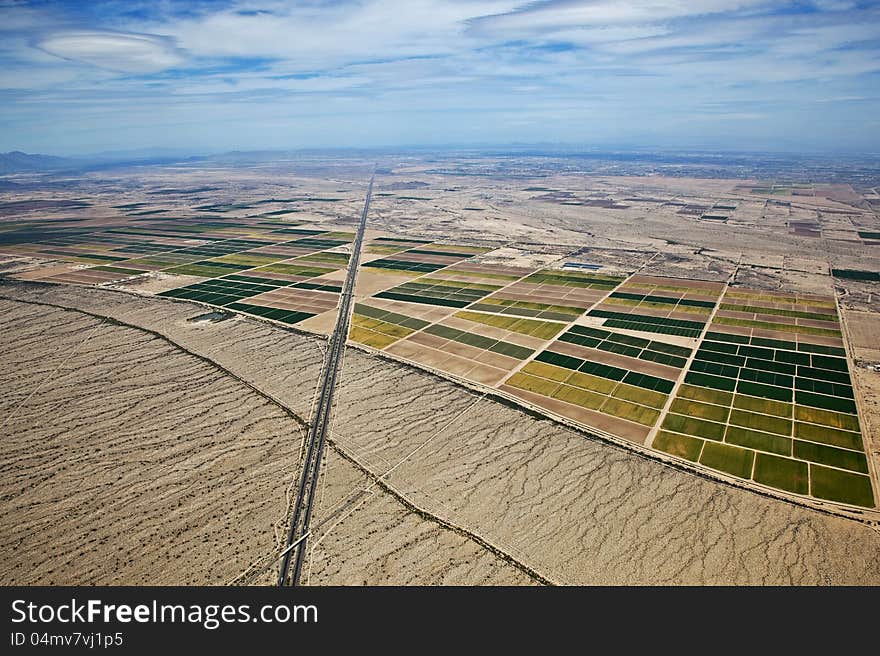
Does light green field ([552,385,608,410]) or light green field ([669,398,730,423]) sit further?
light green field ([552,385,608,410])

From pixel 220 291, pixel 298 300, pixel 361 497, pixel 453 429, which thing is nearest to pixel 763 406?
pixel 453 429

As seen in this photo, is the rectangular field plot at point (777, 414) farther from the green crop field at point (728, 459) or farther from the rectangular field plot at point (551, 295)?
the rectangular field plot at point (551, 295)

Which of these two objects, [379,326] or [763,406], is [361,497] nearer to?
[379,326]

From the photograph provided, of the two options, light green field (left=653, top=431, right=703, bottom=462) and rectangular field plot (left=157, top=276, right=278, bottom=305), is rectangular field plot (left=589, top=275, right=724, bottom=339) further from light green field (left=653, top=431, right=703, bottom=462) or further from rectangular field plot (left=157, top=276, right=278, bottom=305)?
rectangular field plot (left=157, top=276, right=278, bottom=305)

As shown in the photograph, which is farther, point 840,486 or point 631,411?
point 631,411

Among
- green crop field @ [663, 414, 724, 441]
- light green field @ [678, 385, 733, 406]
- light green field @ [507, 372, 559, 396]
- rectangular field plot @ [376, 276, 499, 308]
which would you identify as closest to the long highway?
rectangular field plot @ [376, 276, 499, 308]

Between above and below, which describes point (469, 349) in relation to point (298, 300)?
below
